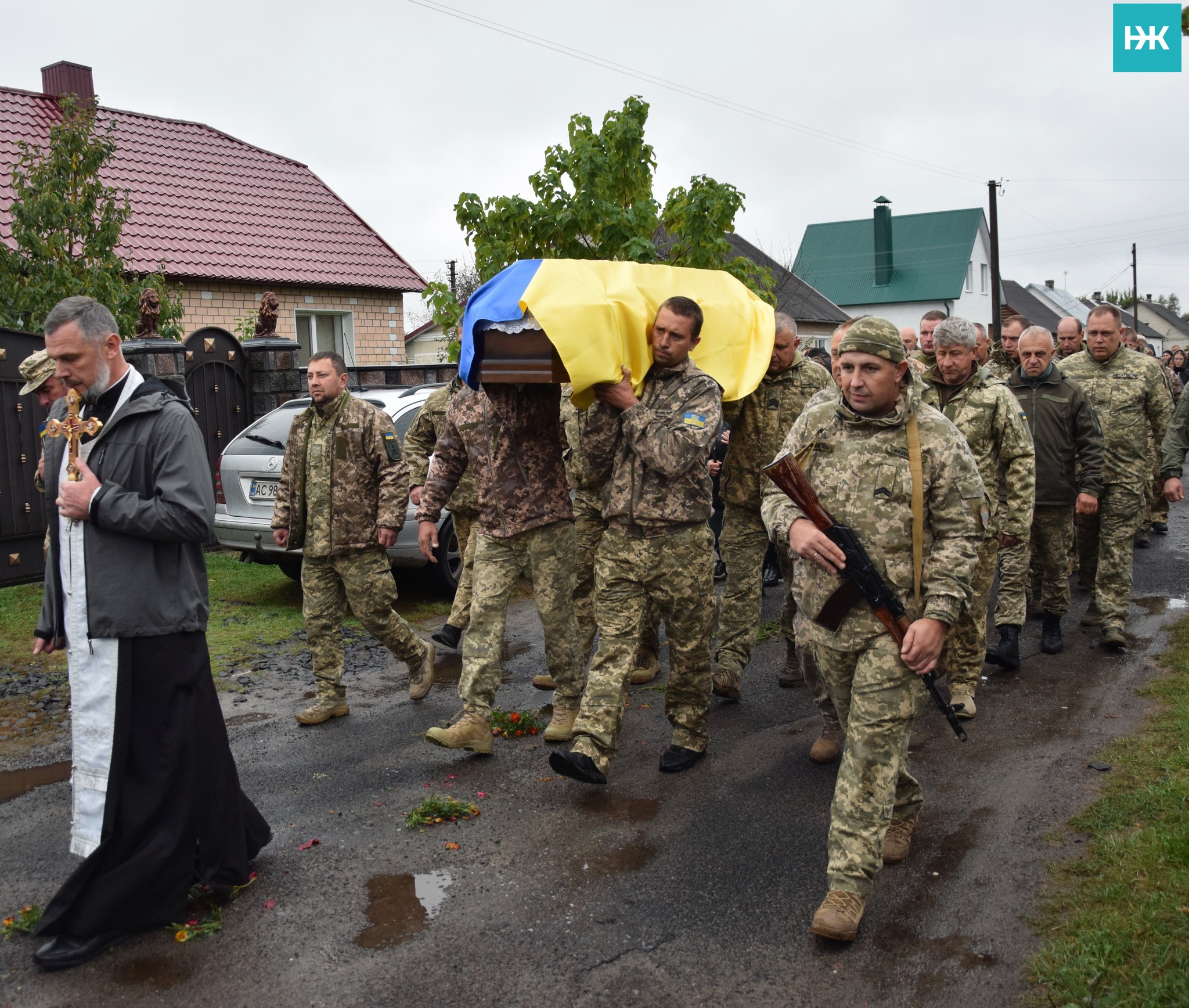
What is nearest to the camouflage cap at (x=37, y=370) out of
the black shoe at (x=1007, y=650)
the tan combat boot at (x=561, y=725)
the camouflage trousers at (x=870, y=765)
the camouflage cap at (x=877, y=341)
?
the tan combat boot at (x=561, y=725)

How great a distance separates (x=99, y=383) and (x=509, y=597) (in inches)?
93.0

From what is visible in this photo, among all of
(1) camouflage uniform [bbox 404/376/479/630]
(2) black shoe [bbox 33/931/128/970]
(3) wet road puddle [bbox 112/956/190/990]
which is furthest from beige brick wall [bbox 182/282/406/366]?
(3) wet road puddle [bbox 112/956/190/990]

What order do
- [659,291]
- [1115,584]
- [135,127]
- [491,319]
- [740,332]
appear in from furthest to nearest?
1. [135,127]
2. [1115,584]
3. [740,332]
4. [659,291]
5. [491,319]

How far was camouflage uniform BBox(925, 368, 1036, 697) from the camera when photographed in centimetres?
601

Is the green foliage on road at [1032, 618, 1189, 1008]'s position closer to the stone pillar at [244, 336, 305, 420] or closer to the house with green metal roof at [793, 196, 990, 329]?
the stone pillar at [244, 336, 305, 420]

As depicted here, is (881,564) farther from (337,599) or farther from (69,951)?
(337,599)

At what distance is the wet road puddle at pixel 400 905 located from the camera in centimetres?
370

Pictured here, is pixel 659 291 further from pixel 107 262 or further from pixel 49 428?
pixel 107 262

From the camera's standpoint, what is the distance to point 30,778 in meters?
5.34

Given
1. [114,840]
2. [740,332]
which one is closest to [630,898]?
[114,840]

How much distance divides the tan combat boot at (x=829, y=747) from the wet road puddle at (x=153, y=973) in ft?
9.91

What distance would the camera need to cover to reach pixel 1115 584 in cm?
760

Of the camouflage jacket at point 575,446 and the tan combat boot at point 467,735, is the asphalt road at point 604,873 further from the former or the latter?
the camouflage jacket at point 575,446

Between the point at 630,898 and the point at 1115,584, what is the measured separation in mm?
5159
